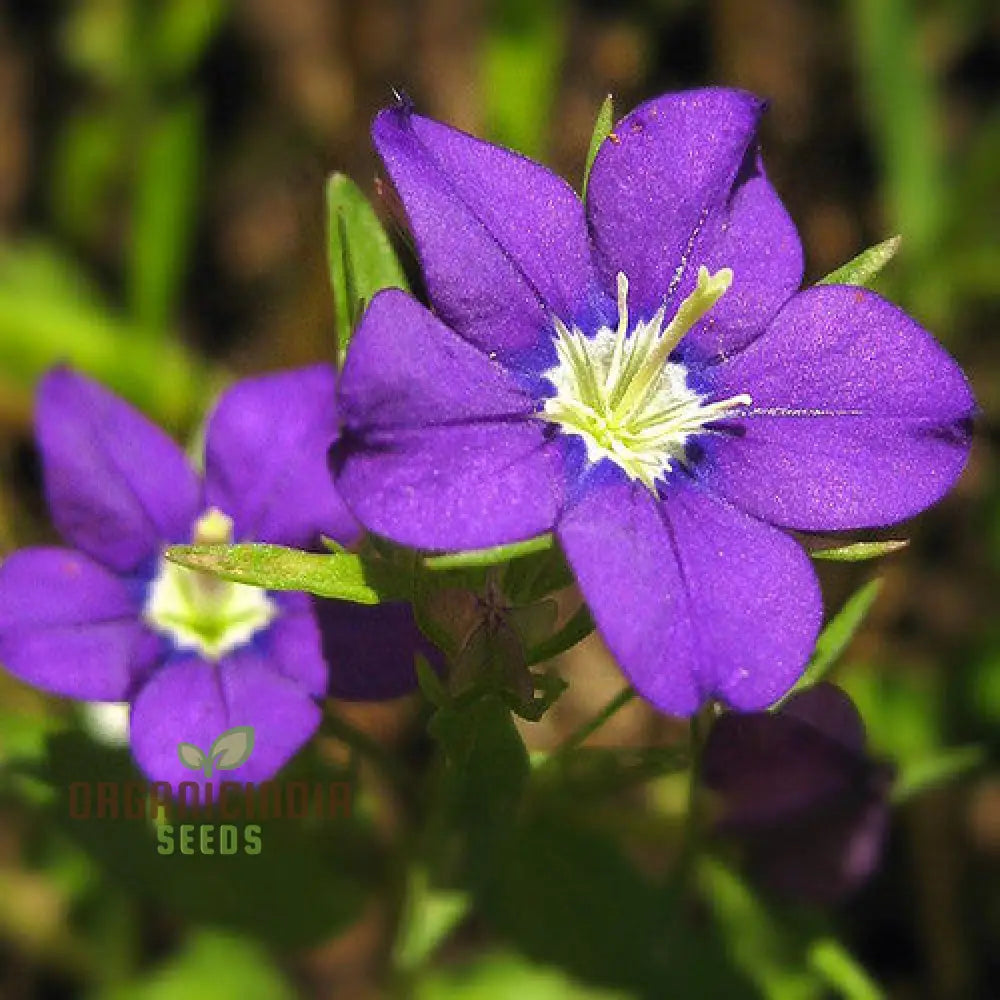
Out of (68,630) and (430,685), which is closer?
(430,685)

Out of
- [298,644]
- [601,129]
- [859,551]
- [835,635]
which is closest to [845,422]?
[859,551]

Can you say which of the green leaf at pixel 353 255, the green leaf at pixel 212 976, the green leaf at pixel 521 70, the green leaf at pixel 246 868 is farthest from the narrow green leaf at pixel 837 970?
the green leaf at pixel 521 70

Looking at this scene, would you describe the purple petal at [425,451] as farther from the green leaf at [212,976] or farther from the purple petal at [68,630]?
the green leaf at [212,976]

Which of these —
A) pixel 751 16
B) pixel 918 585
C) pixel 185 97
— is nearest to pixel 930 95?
pixel 751 16

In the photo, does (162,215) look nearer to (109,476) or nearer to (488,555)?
(109,476)

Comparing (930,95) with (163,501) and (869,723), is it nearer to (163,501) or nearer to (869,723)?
(869,723)

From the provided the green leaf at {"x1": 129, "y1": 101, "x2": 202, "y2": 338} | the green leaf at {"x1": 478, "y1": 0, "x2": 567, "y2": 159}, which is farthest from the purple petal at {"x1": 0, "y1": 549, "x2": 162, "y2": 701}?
the green leaf at {"x1": 478, "y1": 0, "x2": 567, "y2": 159}

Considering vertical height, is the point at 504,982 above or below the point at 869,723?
below
